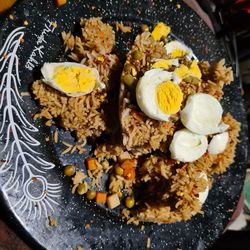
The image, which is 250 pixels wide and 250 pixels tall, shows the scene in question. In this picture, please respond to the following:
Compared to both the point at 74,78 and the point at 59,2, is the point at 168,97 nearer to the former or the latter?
the point at 74,78

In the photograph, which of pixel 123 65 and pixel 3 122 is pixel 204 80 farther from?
pixel 3 122

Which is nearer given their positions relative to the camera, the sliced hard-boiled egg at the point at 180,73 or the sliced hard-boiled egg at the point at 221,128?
the sliced hard-boiled egg at the point at 180,73

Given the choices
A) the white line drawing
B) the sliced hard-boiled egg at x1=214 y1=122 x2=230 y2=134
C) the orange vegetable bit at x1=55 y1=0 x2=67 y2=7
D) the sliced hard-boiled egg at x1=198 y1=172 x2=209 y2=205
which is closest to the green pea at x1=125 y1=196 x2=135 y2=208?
the sliced hard-boiled egg at x1=198 y1=172 x2=209 y2=205

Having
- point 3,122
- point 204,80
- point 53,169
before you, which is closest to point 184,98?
point 204,80

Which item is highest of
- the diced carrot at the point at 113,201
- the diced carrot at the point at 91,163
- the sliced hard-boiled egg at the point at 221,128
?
the diced carrot at the point at 91,163

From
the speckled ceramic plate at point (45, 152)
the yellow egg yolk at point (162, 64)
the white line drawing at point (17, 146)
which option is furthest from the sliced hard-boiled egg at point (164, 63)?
the white line drawing at point (17, 146)

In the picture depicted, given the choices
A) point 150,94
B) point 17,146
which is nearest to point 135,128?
point 150,94

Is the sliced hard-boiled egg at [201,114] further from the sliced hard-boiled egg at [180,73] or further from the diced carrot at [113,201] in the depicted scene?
the diced carrot at [113,201]
